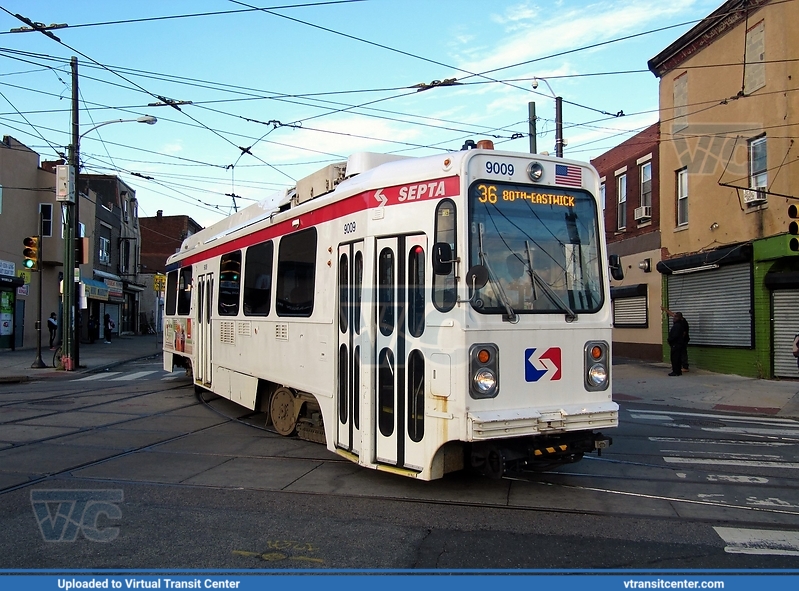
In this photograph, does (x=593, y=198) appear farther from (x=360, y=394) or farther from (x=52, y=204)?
(x=52, y=204)

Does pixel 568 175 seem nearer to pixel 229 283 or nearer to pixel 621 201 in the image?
pixel 229 283

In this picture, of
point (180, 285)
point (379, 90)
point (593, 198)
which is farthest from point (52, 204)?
point (593, 198)

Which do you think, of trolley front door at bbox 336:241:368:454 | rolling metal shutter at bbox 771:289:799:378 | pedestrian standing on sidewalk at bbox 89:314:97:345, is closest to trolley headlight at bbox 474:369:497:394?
trolley front door at bbox 336:241:368:454

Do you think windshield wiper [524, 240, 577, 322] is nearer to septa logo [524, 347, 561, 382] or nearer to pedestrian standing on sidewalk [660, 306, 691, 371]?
septa logo [524, 347, 561, 382]

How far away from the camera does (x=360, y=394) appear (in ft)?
21.7

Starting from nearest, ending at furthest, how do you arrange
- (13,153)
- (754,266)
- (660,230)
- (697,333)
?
(754,266)
(697,333)
(660,230)
(13,153)

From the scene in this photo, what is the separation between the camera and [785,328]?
50.8ft

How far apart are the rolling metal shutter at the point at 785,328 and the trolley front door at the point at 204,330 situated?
1283cm

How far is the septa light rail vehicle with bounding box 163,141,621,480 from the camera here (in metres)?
5.81

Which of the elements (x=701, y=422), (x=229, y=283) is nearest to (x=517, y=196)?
(x=229, y=283)

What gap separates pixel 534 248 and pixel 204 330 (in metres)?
7.89

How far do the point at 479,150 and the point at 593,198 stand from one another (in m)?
1.41

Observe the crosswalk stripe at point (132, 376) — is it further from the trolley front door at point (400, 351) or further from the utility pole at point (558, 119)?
the trolley front door at point (400, 351)

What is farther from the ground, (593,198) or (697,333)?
(593,198)
